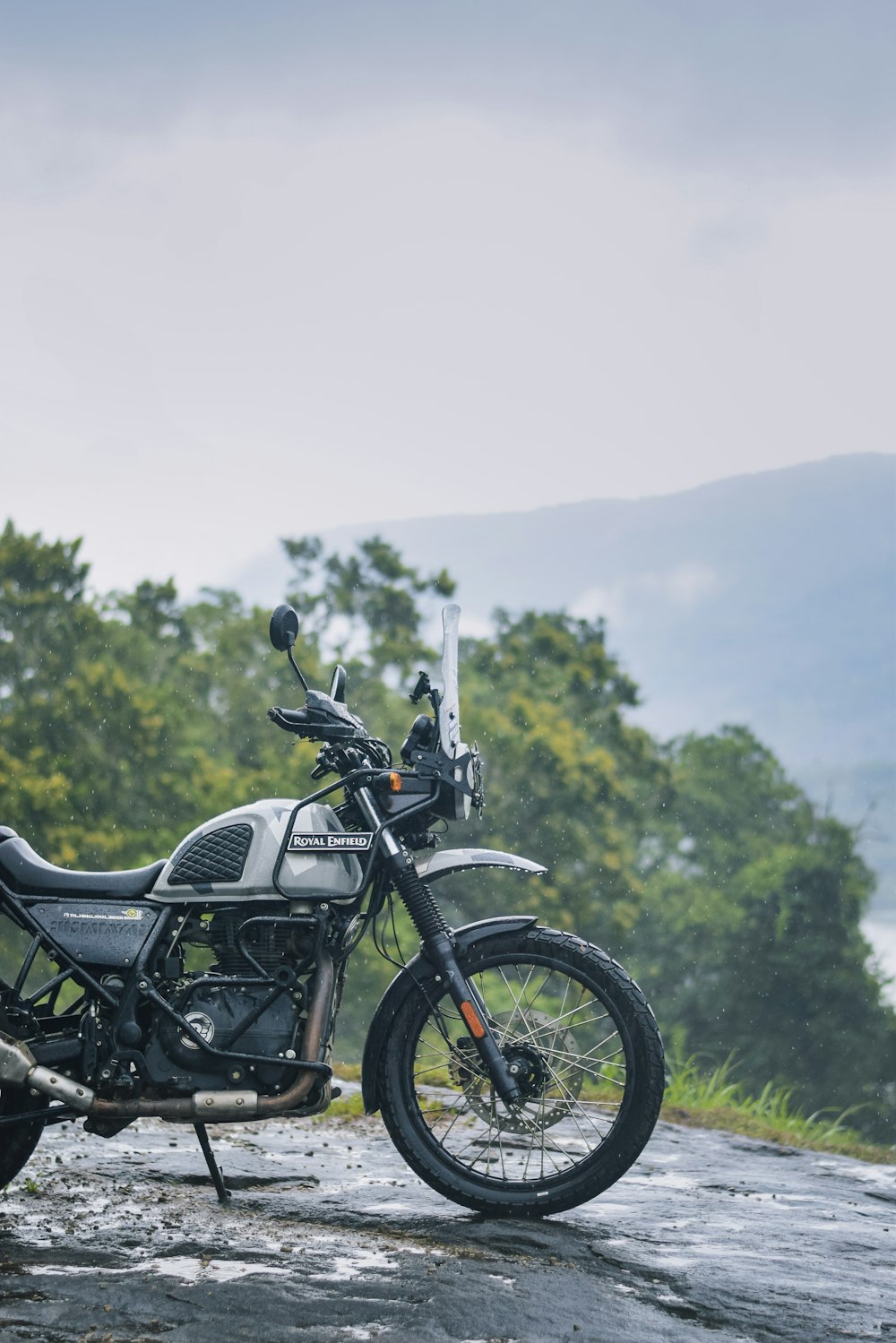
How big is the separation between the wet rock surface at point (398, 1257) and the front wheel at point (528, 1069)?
0.13m

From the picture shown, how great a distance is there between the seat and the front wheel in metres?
0.92

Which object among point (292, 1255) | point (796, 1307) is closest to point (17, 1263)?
point (292, 1255)

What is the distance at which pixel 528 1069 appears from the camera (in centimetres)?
472

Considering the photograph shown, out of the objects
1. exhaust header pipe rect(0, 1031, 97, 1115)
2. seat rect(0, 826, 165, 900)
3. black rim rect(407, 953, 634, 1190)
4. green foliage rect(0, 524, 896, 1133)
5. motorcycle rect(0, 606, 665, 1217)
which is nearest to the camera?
exhaust header pipe rect(0, 1031, 97, 1115)

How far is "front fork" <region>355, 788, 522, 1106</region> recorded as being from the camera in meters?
4.66

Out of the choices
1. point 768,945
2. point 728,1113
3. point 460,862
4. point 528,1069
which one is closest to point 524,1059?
point 528,1069

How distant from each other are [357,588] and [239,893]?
33.3 meters

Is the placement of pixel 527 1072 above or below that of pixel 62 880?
below

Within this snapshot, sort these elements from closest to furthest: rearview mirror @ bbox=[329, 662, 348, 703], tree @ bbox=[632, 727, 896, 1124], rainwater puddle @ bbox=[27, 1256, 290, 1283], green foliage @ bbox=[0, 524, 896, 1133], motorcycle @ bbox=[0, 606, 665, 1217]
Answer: rainwater puddle @ bbox=[27, 1256, 290, 1283] < motorcycle @ bbox=[0, 606, 665, 1217] < rearview mirror @ bbox=[329, 662, 348, 703] < green foliage @ bbox=[0, 524, 896, 1133] < tree @ bbox=[632, 727, 896, 1124]

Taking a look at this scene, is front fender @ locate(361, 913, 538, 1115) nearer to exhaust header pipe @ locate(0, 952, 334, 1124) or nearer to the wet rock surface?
exhaust header pipe @ locate(0, 952, 334, 1124)

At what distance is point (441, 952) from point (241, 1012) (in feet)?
2.12

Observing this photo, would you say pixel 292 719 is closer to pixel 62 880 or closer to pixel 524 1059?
pixel 62 880

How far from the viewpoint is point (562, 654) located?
1451 inches

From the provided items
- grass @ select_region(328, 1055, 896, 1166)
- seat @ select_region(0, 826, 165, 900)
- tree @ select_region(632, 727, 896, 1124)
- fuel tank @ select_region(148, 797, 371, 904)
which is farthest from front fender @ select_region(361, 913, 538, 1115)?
tree @ select_region(632, 727, 896, 1124)
